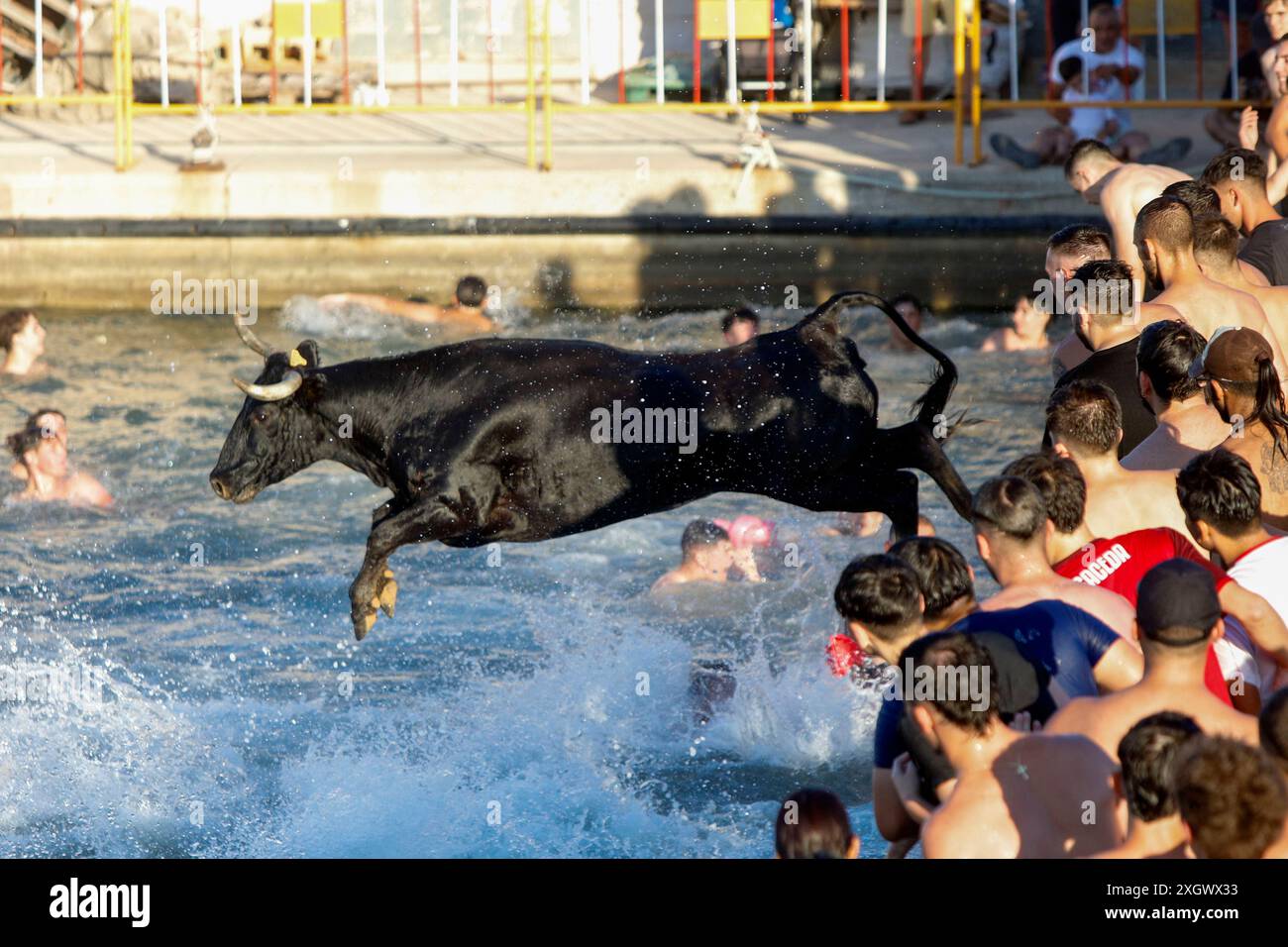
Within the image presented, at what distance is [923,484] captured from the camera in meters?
10.2

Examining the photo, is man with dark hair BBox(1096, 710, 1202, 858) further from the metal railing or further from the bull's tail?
the metal railing

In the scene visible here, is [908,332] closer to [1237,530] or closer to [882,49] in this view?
[1237,530]

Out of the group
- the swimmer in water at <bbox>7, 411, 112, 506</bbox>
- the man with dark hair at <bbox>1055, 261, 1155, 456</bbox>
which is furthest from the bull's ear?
the swimmer in water at <bbox>7, 411, 112, 506</bbox>

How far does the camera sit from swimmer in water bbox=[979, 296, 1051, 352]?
1144 cm

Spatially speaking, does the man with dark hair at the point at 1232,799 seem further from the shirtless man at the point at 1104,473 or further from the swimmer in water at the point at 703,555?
the swimmer in water at the point at 703,555

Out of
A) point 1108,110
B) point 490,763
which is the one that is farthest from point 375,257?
point 490,763

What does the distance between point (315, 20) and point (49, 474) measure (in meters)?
6.17

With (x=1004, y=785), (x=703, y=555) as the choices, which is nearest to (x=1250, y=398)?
(x=1004, y=785)

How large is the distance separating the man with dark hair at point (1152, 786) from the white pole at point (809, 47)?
10693 mm

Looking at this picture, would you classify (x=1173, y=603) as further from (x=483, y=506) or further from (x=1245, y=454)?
(x=483, y=506)

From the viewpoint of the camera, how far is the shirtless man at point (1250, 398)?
4.96 m

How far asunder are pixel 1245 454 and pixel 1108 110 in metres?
8.54

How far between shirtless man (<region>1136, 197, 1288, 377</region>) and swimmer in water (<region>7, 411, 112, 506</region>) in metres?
5.93

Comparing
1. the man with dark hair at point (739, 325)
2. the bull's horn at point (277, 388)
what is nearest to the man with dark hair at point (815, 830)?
the bull's horn at point (277, 388)
